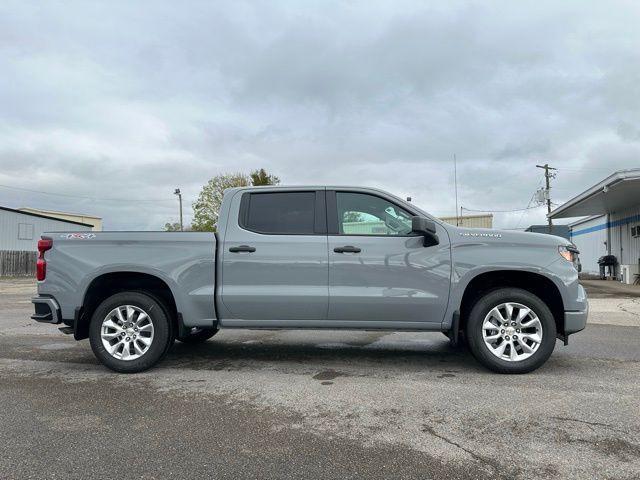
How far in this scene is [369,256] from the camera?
5188 millimetres

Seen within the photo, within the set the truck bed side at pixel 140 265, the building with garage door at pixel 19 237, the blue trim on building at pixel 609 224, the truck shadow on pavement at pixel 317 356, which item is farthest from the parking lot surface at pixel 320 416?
the building with garage door at pixel 19 237

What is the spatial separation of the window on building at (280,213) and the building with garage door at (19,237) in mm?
31153

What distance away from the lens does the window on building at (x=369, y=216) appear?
5301 millimetres

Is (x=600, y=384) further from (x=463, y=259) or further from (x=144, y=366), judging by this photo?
(x=144, y=366)

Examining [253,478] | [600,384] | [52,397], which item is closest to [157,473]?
[253,478]

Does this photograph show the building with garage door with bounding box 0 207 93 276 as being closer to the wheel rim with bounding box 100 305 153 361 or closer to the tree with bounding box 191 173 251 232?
the tree with bounding box 191 173 251 232

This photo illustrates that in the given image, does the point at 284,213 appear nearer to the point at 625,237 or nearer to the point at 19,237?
the point at 625,237

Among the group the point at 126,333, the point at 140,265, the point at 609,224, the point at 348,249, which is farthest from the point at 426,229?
the point at 609,224

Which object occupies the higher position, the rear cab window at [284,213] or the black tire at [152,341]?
the rear cab window at [284,213]

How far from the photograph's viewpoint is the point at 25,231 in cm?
3716

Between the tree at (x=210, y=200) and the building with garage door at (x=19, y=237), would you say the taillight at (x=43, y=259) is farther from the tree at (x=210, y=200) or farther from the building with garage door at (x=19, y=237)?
the tree at (x=210, y=200)

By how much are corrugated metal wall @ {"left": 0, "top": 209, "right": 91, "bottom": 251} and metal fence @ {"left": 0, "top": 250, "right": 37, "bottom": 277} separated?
8.89 ft

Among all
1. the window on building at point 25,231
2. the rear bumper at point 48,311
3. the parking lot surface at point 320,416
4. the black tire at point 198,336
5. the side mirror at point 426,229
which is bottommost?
the parking lot surface at point 320,416

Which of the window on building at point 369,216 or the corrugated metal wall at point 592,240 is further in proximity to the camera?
Result: the corrugated metal wall at point 592,240
